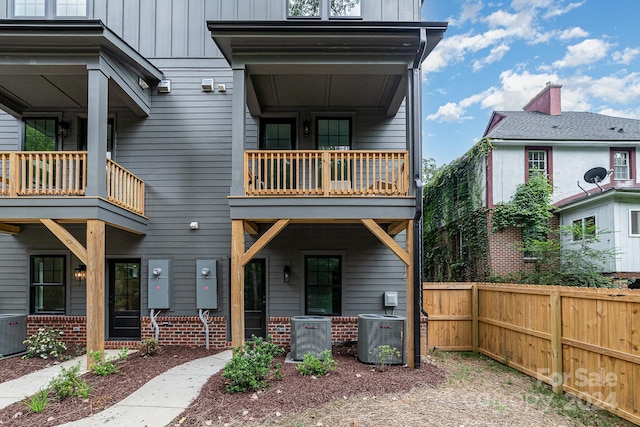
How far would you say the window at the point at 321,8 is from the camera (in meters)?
8.72

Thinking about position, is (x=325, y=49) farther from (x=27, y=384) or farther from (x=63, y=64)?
(x=27, y=384)

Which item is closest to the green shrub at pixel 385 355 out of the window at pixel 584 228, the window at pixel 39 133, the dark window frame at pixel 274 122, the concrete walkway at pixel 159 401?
the concrete walkway at pixel 159 401

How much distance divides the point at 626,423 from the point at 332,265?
17.8 ft

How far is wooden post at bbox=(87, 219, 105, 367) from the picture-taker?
651 cm

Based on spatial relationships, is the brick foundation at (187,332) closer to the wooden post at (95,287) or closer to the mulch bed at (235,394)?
the mulch bed at (235,394)

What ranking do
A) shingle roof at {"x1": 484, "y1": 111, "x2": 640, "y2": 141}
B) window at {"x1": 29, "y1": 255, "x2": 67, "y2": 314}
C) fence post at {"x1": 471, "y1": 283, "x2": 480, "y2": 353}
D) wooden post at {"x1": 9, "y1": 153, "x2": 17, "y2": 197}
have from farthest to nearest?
shingle roof at {"x1": 484, "y1": 111, "x2": 640, "y2": 141} < window at {"x1": 29, "y1": 255, "x2": 67, "y2": 314} < fence post at {"x1": 471, "y1": 283, "x2": 480, "y2": 353} < wooden post at {"x1": 9, "y1": 153, "x2": 17, "y2": 197}

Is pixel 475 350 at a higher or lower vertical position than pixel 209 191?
lower

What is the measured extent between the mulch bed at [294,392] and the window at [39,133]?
6.68 metres

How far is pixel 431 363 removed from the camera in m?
7.05

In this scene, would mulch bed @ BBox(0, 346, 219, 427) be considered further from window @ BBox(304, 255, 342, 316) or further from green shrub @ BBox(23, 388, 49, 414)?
window @ BBox(304, 255, 342, 316)

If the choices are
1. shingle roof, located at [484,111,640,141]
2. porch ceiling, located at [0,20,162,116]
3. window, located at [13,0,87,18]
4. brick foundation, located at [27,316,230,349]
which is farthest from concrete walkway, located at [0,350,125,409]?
shingle roof, located at [484,111,640,141]

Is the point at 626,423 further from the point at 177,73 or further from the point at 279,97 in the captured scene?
the point at 177,73

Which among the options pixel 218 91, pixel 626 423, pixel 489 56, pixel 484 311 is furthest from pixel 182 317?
pixel 489 56

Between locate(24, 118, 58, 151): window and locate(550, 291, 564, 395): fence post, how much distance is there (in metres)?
10.2
